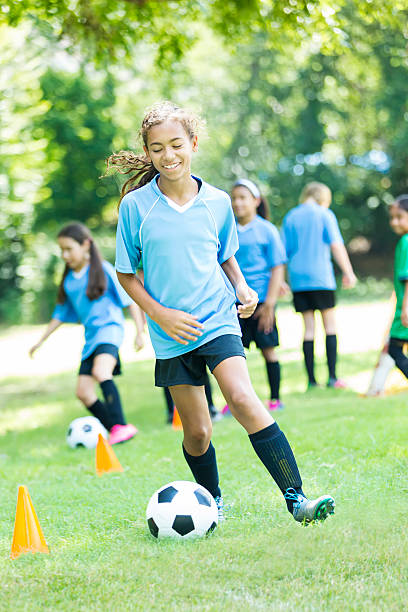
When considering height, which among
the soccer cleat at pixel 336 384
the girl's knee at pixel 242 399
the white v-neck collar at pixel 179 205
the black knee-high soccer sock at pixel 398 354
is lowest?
the soccer cleat at pixel 336 384

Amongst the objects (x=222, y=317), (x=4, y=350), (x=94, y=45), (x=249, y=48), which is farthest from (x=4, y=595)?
(x=249, y=48)

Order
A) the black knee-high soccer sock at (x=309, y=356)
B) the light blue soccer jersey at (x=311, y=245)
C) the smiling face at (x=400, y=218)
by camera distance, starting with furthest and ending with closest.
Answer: the black knee-high soccer sock at (x=309, y=356), the light blue soccer jersey at (x=311, y=245), the smiling face at (x=400, y=218)

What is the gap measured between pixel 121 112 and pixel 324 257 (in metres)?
23.5

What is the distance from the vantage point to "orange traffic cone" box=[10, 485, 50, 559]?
3.49 meters

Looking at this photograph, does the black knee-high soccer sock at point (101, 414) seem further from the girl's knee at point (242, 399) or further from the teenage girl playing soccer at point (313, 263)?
the girl's knee at point (242, 399)

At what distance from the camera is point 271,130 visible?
27656mm

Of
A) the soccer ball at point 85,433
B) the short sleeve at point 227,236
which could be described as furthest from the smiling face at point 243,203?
the short sleeve at point 227,236

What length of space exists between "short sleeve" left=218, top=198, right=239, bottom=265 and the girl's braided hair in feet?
1.40

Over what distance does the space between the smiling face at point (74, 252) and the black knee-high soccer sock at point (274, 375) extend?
211 centimetres

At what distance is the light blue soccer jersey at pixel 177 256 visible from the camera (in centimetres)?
356

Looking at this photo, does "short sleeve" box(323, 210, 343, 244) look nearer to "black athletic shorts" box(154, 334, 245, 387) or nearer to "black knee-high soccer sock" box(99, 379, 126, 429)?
"black knee-high soccer sock" box(99, 379, 126, 429)

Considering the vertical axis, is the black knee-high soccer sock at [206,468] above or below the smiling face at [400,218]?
below

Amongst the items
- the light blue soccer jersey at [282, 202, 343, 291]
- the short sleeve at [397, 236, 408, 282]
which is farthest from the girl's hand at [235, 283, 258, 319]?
the light blue soccer jersey at [282, 202, 343, 291]

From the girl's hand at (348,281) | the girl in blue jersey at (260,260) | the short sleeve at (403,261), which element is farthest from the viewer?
the girl's hand at (348,281)
